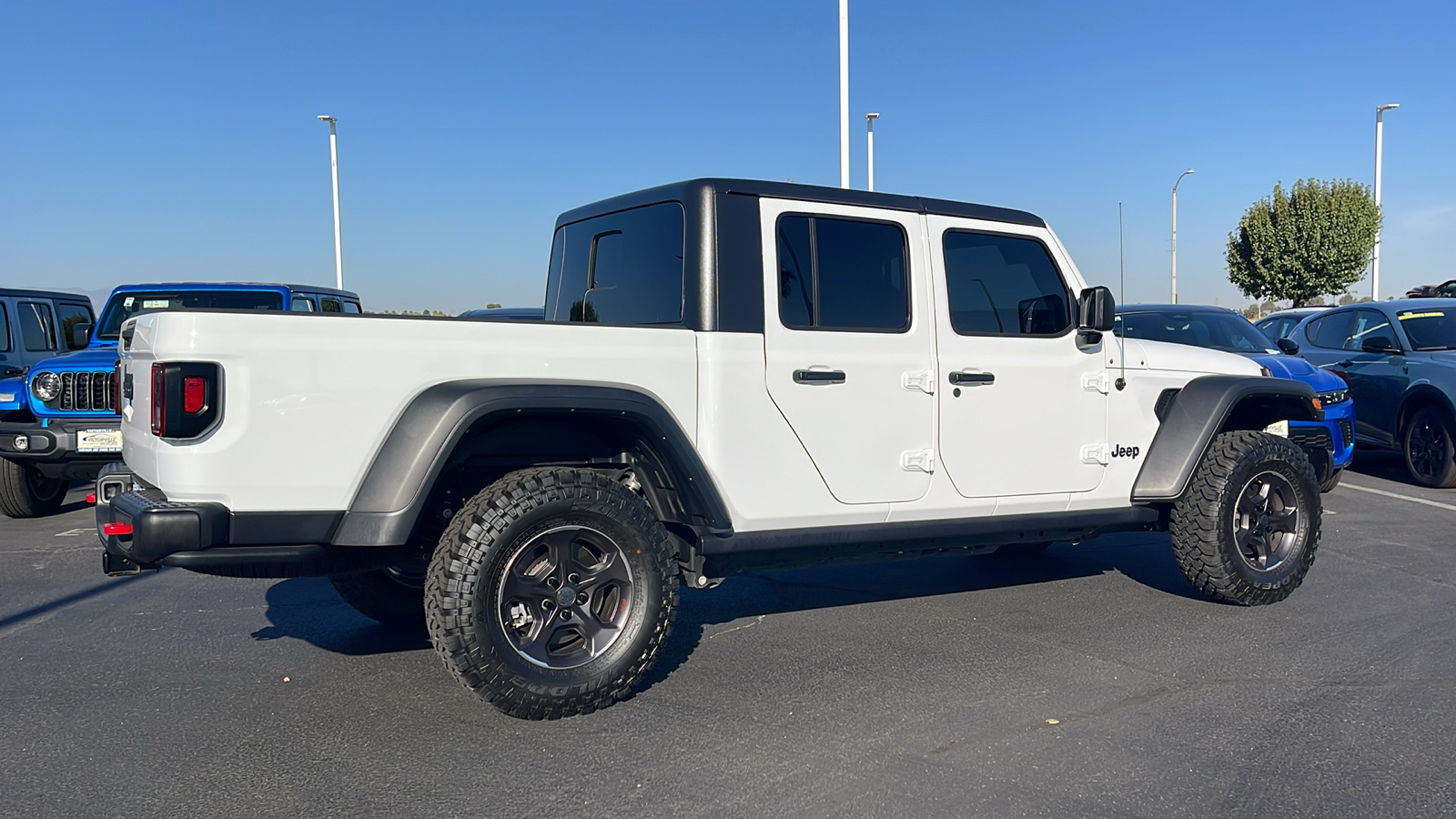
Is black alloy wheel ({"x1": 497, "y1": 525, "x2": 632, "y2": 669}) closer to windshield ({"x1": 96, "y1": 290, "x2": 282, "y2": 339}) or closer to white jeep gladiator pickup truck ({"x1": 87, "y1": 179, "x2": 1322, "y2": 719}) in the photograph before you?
white jeep gladiator pickup truck ({"x1": 87, "y1": 179, "x2": 1322, "y2": 719})

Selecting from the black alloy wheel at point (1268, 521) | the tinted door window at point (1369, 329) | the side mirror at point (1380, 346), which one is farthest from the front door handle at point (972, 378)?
the tinted door window at point (1369, 329)

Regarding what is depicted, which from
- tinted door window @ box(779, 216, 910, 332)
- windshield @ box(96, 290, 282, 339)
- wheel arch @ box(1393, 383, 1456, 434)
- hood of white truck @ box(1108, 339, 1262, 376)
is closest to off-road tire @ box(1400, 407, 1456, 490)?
wheel arch @ box(1393, 383, 1456, 434)

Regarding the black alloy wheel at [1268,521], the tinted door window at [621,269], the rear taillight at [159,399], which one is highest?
the tinted door window at [621,269]

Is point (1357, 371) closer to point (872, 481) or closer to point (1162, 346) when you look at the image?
point (1162, 346)

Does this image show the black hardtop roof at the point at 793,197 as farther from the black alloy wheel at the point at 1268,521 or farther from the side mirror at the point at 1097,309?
the black alloy wheel at the point at 1268,521

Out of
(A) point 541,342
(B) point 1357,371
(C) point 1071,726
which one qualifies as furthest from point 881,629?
(B) point 1357,371

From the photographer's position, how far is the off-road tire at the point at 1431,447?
9922mm

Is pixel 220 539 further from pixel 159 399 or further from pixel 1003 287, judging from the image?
pixel 1003 287

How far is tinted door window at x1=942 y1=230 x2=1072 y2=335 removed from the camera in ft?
16.7

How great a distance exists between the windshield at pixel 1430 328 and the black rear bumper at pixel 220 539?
10.3 meters

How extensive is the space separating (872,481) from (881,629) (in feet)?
3.40

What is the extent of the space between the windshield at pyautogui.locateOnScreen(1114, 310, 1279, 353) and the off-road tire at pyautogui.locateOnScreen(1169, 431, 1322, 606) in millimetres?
4319

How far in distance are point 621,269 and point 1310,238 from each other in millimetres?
38169

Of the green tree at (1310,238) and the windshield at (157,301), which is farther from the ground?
the green tree at (1310,238)
